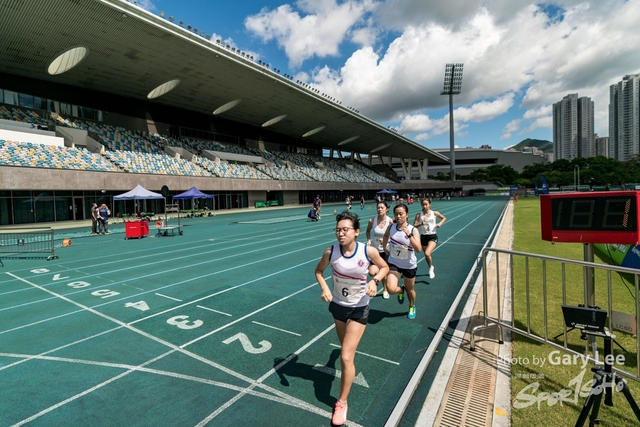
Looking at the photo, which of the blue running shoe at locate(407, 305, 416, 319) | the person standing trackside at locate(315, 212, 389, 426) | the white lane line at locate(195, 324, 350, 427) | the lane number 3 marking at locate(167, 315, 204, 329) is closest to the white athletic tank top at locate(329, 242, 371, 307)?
the person standing trackside at locate(315, 212, 389, 426)

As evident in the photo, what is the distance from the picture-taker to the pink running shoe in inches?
119

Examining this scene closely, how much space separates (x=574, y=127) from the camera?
166875mm

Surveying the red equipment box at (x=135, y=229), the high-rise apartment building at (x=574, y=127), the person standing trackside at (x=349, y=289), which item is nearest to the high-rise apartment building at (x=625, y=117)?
the high-rise apartment building at (x=574, y=127)

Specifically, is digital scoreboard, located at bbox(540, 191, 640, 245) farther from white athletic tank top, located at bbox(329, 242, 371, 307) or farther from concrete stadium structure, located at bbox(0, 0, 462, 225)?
concrete stadium structure, located at bbox(0, 0, 462, 225)

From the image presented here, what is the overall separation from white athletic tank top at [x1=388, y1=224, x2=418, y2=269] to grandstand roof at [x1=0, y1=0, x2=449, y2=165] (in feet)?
93.1

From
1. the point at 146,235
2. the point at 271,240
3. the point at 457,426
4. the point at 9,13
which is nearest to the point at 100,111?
the point at 9,13

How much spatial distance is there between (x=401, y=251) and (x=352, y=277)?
2780mm

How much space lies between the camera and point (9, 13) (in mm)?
21953

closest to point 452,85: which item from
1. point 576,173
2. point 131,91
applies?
point 576,173

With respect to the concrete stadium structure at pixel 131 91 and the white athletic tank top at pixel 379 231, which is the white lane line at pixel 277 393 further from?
the concrete stadium structure at pixel 131 91

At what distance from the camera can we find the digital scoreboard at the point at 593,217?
3504 millimetres

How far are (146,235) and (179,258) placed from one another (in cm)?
874

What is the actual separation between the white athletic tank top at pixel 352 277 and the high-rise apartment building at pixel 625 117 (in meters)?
161

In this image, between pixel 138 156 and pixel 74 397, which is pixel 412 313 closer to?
pixel 74 397
